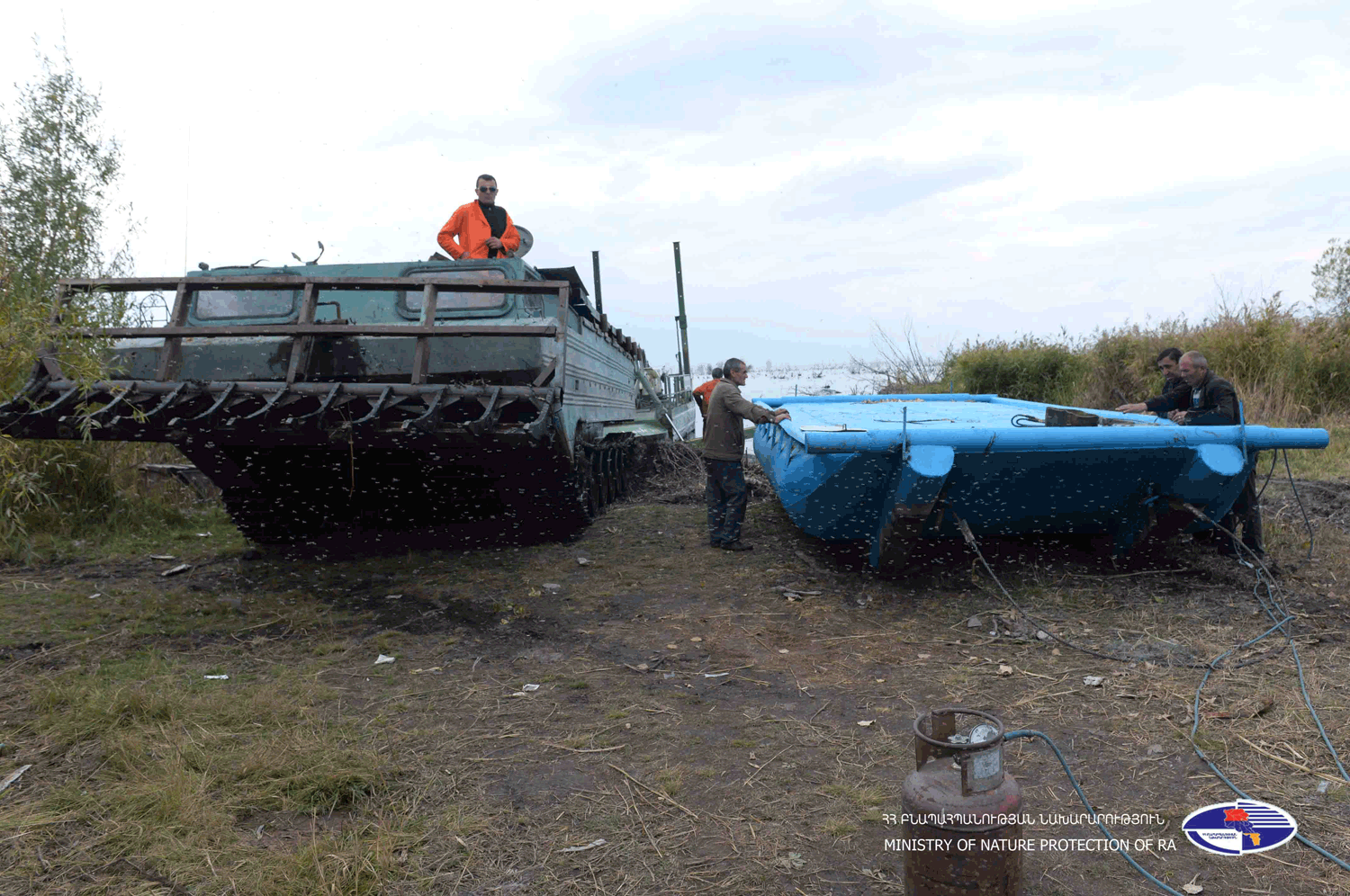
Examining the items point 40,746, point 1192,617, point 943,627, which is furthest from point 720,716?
point 1192,617

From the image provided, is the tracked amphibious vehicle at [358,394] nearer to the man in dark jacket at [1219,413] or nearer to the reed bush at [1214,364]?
the man in dark jacket at [1219,413]

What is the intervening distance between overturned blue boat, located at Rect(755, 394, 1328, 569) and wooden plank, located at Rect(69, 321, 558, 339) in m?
1.71

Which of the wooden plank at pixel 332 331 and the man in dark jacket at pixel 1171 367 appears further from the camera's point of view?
the man in dark jacket at pixel 1171 367

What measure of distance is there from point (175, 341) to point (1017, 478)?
184 inches

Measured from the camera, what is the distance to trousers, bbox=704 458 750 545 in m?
6.52

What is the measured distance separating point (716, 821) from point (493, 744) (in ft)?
2.94

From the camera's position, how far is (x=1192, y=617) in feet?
14.4

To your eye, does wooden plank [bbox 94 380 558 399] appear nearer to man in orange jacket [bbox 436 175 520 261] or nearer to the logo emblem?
man in orange jacket [bbox 436 175 520 261]

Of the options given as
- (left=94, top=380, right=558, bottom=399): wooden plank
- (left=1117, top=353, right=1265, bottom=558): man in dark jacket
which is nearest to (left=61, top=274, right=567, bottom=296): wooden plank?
(left=94, top=380, right=558, bottom=399): wooden plank

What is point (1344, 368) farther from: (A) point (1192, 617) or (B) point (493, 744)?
(B) point (493, 744)

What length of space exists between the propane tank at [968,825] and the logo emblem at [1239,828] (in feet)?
2.31

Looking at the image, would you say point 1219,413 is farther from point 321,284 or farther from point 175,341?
point 175,341

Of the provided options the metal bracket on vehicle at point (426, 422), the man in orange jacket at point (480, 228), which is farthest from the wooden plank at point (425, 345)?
the man in orange jacket at point (480, 228)

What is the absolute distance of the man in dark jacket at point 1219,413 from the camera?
517cm
